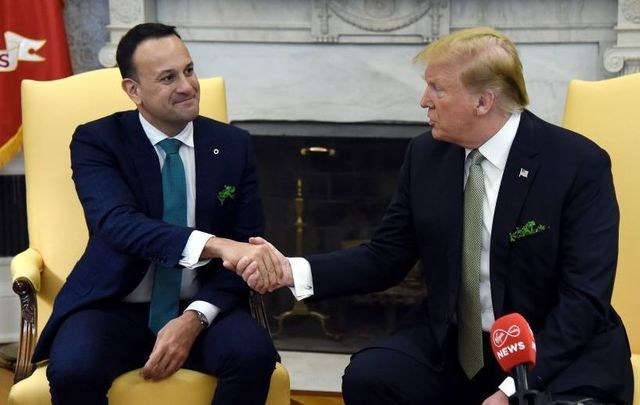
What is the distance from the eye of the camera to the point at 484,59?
2.13 meters

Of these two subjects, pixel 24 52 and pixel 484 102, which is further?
pixel 24 52

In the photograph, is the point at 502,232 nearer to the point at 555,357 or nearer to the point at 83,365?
the point at 555,357

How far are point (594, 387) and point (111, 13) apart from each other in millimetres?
2390

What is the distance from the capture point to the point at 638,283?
8.23 ft

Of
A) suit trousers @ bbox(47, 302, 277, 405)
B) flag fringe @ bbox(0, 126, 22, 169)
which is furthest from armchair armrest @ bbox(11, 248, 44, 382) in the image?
flag fringe @ bbox(0, 126, 22, 169)

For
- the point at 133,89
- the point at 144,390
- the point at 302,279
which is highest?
the point at 133,89

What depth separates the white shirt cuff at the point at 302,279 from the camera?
234 cm

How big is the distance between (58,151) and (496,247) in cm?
125

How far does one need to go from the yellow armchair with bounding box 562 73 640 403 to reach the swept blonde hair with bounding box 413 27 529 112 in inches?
18.7

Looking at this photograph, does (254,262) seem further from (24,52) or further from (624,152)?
(24,52)

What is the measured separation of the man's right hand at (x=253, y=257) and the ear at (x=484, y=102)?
557 millimetres

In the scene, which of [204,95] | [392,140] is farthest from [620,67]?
[204,95]

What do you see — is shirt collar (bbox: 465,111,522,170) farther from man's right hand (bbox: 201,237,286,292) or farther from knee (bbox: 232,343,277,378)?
knee (bbox: 232,343,277,378)

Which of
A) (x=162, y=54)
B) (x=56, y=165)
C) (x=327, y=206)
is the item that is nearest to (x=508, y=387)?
(x=162, y=54)
